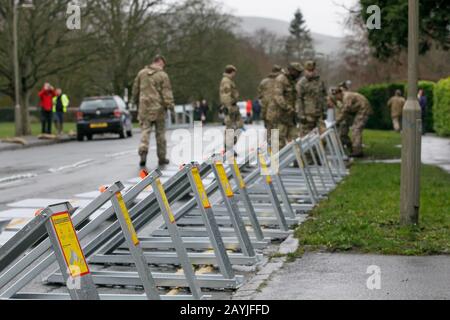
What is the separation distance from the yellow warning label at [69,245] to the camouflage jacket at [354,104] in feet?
61.6

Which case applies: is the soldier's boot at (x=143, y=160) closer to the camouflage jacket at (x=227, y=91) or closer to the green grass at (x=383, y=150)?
the camouflage jacket at (x=227, y=91)

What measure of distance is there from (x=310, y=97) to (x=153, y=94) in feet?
11.3

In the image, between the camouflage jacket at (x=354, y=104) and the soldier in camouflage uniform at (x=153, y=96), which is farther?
the camouflage jacket at (x=354, y=104)

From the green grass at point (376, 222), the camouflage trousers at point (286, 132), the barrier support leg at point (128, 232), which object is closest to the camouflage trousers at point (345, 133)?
the camouflage trousers at point (286, 132)

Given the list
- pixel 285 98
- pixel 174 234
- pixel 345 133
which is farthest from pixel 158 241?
pixel 345 133

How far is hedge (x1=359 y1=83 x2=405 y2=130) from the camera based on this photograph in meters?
49.7

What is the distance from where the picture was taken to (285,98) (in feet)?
63.6

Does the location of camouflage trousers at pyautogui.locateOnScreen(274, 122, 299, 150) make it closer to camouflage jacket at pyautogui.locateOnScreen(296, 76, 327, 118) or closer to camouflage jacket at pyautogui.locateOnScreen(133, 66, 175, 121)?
camouflage jacket at pyautogui.locateOnScreen(296, 76, 327, 118)

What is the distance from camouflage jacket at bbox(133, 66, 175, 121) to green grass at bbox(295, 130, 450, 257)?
4.66 metres

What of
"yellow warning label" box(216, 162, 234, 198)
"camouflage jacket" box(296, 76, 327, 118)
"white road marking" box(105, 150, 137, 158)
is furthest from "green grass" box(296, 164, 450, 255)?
"white road marking" box(105, 150, 137, 158)

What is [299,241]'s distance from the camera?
376 inches

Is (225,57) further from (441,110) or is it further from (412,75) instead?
(412,75)

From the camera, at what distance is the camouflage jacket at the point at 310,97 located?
66.9 feet
